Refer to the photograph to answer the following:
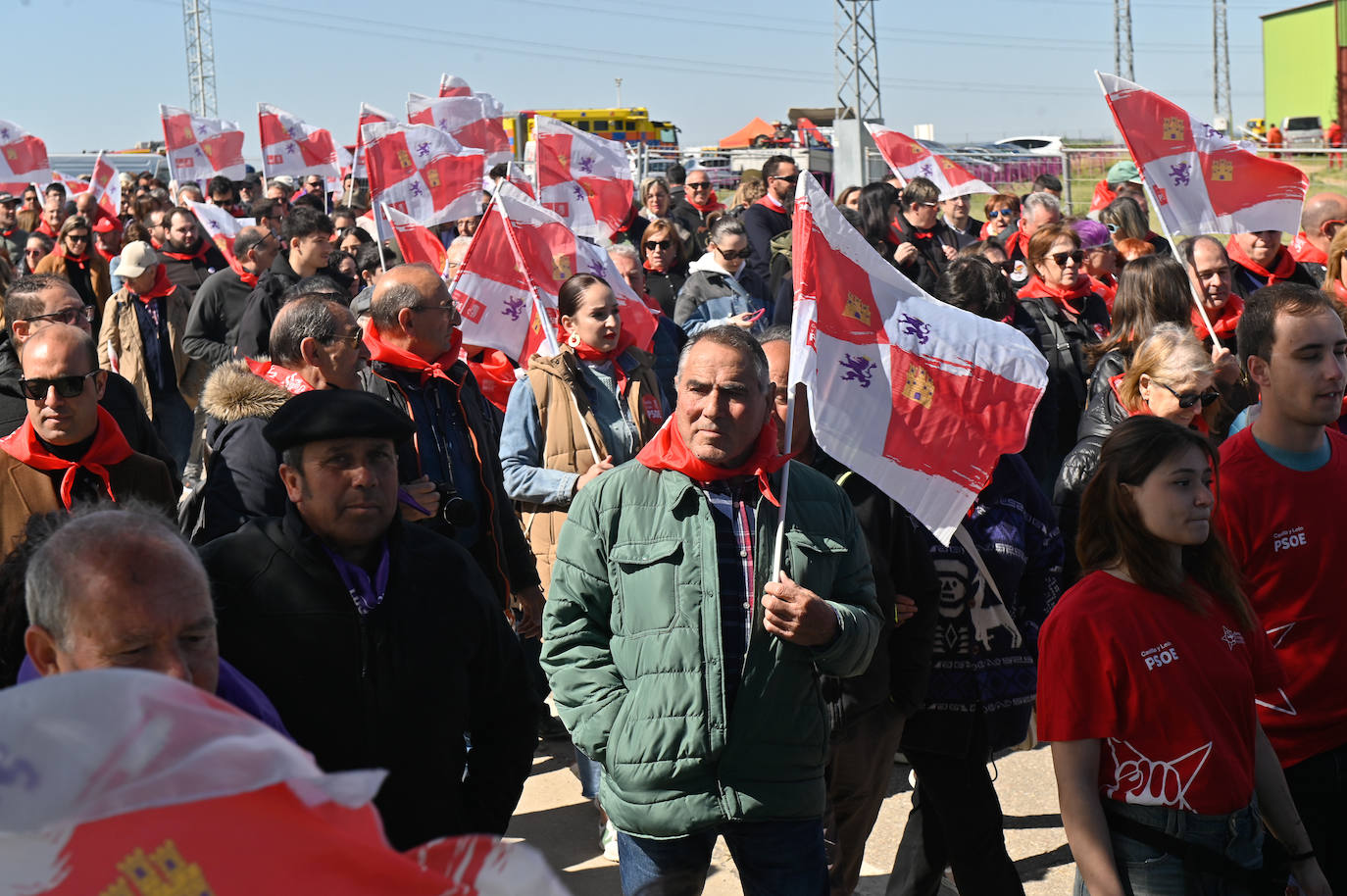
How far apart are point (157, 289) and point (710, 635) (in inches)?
280

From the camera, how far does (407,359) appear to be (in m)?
4.79

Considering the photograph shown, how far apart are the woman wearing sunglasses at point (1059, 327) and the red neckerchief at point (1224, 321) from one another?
0.46 metres

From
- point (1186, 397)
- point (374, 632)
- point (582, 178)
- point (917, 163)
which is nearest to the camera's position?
point (374, 632)

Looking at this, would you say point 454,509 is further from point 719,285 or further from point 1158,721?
point 719,285

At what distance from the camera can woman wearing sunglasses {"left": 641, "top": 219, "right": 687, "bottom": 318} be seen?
983 centimetres

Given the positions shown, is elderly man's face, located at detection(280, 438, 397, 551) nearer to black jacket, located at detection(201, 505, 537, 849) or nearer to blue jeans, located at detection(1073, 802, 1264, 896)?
black jacket, located at detection(201, 505, 537, 849)

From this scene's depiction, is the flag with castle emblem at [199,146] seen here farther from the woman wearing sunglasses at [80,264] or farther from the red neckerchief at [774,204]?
the red neckerchief at [774,204]

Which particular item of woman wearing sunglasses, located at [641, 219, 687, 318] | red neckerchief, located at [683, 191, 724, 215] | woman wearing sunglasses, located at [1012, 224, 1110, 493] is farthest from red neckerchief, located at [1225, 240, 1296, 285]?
red neckerchief, located at [683, 191, 724, 215]

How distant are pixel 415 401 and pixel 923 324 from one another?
72.0 inches

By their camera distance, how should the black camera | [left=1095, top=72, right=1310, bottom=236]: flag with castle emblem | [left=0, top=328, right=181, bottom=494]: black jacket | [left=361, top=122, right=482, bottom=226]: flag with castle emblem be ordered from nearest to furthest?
the black camera, [left=0, top=328, right=181, bottom=494]: black jacket, [left=1095, top=72, right=1310, bottom=236]: flag with castle emblem, [left=361, top=122, right=482, bottom=226]: flag with castle emblem

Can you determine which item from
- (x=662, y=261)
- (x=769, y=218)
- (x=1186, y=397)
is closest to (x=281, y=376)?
(x=1186, y=397)

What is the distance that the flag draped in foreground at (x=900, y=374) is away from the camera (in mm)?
3787

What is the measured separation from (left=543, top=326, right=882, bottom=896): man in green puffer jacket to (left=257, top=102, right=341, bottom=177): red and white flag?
14187 mm

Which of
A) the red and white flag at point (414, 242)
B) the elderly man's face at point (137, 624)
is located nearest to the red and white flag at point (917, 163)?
the red and white flag at point (414, 242)
